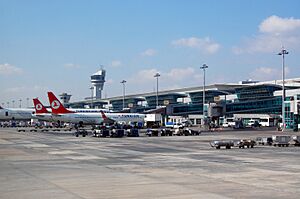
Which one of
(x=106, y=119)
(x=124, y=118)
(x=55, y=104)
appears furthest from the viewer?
(x=124, y=118)

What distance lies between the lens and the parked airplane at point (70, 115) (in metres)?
128

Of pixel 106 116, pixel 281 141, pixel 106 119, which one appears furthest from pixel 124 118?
pixel 281 141

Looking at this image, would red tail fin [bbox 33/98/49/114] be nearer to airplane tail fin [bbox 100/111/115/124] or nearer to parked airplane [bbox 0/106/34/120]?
airplane tail fin [bbox 100/111/115/124]

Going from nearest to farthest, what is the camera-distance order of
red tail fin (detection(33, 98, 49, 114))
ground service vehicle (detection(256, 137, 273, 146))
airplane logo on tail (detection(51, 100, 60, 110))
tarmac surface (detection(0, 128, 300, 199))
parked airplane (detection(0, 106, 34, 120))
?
tarmac surface (detection(0, 128, 300, 199)) → ground service vehicle (detection(256, 137, 273, 146)) → airplane logo on tail (detection(51, 100, 60, 110)) → red tail fin (detection(33, 98, 49, 114)) → parked airplane (detection(0, 106, 34, 120))

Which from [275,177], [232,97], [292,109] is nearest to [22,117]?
[232,97]

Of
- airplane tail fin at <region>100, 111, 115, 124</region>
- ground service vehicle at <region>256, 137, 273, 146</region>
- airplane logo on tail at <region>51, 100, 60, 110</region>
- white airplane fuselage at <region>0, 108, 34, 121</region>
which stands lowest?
ground service vehicle at <region>256, 137, 273, 146</region>

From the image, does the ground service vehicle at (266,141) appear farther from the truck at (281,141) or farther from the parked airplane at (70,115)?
the parked airplane at (70,115)

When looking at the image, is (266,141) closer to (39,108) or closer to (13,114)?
(39,108)

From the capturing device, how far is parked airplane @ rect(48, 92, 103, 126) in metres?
128

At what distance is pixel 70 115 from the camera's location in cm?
12794

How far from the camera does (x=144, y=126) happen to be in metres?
130

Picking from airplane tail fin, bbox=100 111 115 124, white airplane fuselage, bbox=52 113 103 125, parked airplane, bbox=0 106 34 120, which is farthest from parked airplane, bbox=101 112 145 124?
parked airplane, bbox=0 106 34 120

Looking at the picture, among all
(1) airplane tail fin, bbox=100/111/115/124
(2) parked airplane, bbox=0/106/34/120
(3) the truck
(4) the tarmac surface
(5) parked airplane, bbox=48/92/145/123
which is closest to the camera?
(4) the tarmac surface

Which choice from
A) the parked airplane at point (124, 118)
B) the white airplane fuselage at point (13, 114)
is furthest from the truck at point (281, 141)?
the white airplane fuselage at point (13, 114)
